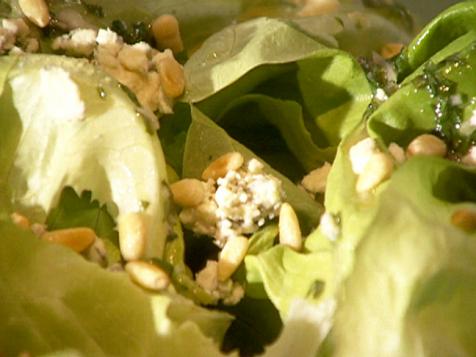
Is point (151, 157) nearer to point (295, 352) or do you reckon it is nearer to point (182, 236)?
point (182, 236)

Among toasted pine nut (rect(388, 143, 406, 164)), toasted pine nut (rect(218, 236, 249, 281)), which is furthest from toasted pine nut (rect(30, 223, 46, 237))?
toasted pine nut (rect(388, 143, 406, 164))

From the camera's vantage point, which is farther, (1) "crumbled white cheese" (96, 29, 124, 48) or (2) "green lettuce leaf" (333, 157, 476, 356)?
(1) "crumbled white cheese" (96, 29, 124, 48)

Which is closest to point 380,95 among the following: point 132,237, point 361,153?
point 361,153

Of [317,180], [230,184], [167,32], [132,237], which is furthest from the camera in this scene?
[167,32]

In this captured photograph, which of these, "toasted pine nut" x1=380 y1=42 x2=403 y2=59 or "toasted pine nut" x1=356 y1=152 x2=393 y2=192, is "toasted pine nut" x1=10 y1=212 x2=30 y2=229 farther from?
"toasted pine nut" x1=380 y1=42 x2=403 y2=59

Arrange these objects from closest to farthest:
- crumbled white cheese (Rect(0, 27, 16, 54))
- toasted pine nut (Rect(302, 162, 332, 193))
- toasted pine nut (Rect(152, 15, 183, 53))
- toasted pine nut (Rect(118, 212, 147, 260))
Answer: toasted pine nut (Rect(118, 212, 147, 260)) → crumbled white cheese (Rect(0, 27, 16, 54)) → toasted pine nut (Rect(302, 162, 332, 193)) → toasted pine nut (Rect(152, 15, 183, 53))

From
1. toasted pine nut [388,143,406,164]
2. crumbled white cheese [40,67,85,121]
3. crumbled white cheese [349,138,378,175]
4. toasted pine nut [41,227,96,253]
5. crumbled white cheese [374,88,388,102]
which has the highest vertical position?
crumbled white cheese [40,67,85,121]

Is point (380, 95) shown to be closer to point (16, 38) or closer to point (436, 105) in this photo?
point (436, 105)

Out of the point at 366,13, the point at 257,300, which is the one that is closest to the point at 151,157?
the point at 257,300
